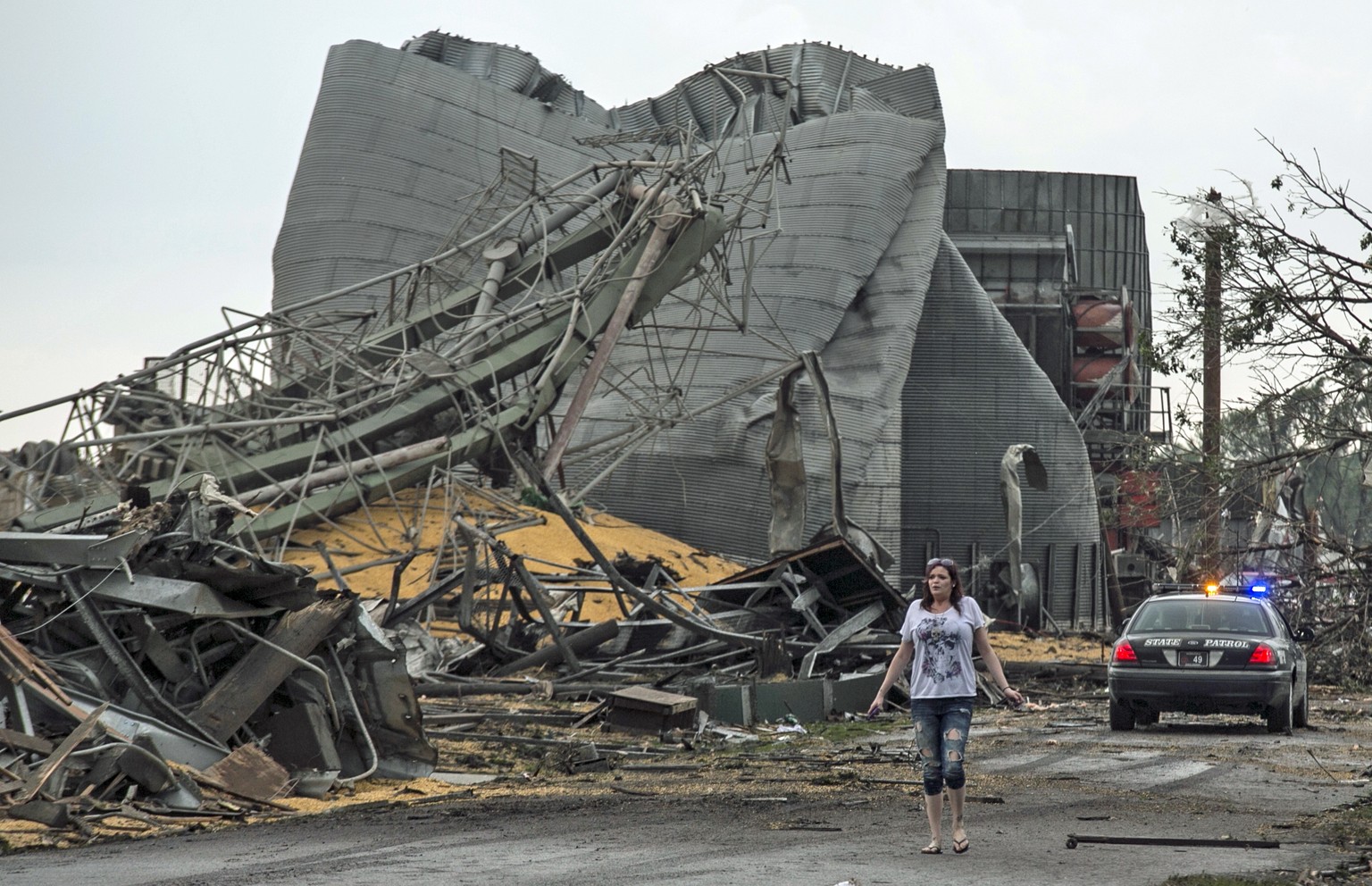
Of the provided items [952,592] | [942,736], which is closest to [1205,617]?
[952,592]

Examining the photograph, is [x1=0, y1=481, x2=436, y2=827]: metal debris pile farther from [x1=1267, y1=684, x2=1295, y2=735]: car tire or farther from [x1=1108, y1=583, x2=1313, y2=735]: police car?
[x1=1267, y1=684, x2=1295, y2=735]: car tire

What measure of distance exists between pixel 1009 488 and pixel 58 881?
26150 millimetres

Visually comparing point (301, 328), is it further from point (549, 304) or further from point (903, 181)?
point (903, 181)

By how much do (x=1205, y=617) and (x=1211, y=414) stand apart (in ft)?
13.2

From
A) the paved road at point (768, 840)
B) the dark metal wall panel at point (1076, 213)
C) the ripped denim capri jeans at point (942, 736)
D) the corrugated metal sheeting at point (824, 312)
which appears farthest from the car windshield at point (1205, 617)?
the dark metal wall panel at point (1076, 213)

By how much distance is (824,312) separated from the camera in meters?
36.9

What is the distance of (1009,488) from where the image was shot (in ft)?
103

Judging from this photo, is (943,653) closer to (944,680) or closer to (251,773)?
(944,680)

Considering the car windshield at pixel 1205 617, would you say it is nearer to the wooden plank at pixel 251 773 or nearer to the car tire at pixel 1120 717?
the car tire at pixel 1120 717

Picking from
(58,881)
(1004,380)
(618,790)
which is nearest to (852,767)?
(618,790)

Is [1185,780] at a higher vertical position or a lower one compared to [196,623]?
lower

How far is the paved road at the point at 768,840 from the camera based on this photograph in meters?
7.02

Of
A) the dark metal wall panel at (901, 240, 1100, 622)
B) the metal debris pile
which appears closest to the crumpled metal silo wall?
the dark metal wall panel at (901, 240, 1100, 622)

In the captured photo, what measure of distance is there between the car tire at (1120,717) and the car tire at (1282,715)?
4.30 ft
